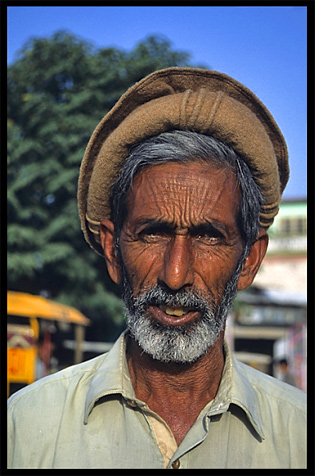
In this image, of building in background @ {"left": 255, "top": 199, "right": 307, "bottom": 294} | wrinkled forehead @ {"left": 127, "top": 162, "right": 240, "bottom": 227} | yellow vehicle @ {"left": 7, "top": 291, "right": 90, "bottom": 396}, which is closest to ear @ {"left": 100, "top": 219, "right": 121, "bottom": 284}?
wrinkled forehead @ {"left": 127, "top": 162, "right": 240, "bottom": 227}

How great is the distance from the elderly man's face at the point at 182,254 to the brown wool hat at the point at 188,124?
0.13 metres

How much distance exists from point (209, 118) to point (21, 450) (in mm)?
1238

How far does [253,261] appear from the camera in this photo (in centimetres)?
217

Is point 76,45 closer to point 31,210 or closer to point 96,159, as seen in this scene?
point 31,210

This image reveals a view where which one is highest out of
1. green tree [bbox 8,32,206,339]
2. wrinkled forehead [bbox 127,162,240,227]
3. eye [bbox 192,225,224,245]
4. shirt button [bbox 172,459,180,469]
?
green tree [bbox 8,32,206,339]

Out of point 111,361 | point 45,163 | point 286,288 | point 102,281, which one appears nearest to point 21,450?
point 111,361

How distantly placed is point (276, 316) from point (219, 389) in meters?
15.1

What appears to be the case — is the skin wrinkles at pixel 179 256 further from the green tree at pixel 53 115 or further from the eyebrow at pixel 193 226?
the green tree at pixel 53 115

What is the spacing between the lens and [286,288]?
23.3 m

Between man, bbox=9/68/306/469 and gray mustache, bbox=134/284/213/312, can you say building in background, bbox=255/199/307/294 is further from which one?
gray mustache, bbox=134/284/213/312

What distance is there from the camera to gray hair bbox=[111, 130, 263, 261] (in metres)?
1.93

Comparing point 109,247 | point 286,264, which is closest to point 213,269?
point 109,247

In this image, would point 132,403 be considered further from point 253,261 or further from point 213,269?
point 253,261

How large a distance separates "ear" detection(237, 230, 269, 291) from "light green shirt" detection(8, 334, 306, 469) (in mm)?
342
